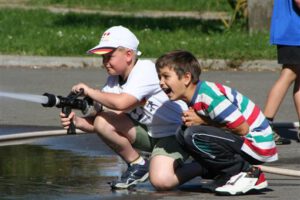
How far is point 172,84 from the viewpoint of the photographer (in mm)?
6379

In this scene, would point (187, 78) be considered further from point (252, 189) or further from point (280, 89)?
point (280, 89)

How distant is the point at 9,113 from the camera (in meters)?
10.4

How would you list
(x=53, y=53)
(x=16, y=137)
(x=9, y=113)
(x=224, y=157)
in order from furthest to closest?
(x=53, y=53)
(x=9, y=113)
(x=16, y=137)
(x=224, y=157)

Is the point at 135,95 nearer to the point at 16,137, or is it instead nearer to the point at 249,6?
the point at 16,137

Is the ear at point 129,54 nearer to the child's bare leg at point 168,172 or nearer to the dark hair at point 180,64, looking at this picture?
the dark hair at point 180,64

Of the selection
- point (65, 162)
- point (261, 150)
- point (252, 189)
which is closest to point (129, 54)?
point (261, 150)

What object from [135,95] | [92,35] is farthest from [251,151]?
[92,35]

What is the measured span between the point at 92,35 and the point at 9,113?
19.1 ft

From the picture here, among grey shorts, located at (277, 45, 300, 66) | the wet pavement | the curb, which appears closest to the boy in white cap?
the wet pavement

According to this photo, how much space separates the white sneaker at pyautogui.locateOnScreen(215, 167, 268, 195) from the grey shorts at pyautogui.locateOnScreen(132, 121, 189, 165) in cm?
44

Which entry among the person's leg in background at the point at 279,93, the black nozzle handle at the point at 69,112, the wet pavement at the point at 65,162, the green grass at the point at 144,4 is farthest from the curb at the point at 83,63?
the green grass at the point at 144,4

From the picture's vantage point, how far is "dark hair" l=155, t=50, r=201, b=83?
6.39 m

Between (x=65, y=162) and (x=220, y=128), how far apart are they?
185 cm

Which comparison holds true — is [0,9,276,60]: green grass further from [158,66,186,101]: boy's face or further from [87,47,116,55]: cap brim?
[158,66,186,101]: boy's face
